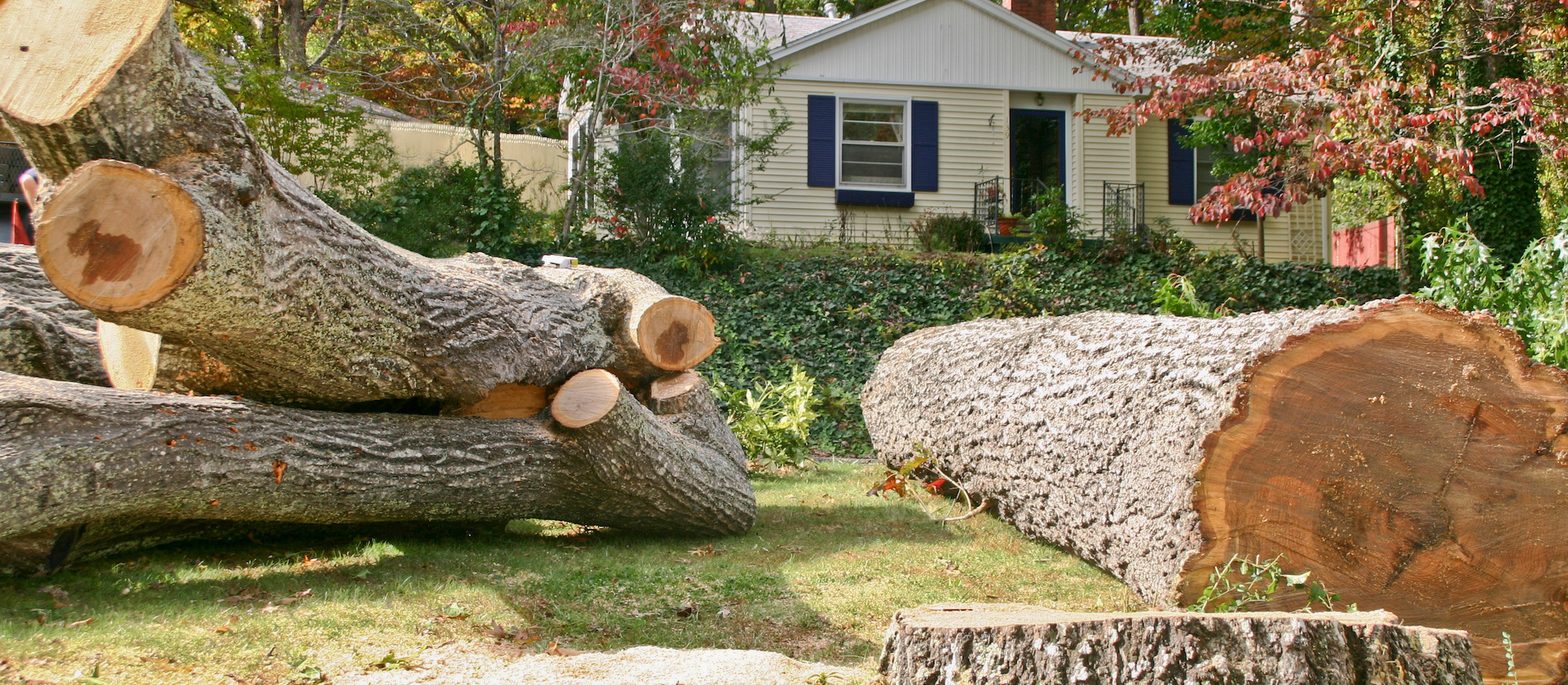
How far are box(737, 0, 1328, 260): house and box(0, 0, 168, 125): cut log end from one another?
1114cm

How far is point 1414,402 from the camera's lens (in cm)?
330

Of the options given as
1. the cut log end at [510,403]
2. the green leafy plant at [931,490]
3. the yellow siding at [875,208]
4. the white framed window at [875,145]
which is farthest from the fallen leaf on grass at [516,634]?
the white framed window at [875,145]

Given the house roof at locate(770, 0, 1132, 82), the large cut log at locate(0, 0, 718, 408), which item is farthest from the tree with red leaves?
the large cut log at locate(0, 0, 718, 408)

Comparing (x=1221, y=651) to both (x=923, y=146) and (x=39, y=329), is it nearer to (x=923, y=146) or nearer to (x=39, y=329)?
(x=39, y=329)

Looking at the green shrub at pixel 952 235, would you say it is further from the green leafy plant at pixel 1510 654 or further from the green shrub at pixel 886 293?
the green leafy plant at pixel 1510 654

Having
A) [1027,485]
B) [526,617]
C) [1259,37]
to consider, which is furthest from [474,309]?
[1259,37]

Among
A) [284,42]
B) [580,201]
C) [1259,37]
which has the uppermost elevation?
[284,42]

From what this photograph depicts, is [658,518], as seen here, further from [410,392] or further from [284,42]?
[284,42]

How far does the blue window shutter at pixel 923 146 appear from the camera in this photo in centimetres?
1464

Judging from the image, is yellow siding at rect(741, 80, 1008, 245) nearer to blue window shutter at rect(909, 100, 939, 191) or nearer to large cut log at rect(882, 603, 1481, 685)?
blue window shutter at rect(909, 100, 939, 191)

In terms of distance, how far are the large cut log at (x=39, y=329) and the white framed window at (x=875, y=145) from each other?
1117 centimetres

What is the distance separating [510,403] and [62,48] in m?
2.24

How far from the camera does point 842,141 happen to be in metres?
14.7

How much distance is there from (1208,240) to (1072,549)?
1219 cm
